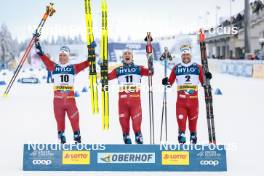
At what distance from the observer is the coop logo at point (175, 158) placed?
20.5 ft

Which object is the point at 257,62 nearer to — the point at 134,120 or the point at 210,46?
the point at 134,120

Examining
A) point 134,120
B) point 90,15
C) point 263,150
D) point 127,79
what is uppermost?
point 90,15

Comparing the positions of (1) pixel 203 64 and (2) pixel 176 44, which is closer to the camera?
(1) pixel 203 64

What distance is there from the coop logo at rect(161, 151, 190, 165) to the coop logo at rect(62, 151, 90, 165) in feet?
3.62

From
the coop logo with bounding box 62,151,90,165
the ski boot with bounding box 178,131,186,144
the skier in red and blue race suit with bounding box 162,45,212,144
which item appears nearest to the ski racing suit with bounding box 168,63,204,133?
the skier in red and blue race suit with bounding box 162,45,212,144

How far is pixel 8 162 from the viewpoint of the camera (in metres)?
6.99

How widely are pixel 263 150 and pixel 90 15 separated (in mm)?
3923

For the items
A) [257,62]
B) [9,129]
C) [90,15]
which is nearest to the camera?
[90,15]

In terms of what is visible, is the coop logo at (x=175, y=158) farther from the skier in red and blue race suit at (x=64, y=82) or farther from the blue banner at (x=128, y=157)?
the skier in red and blue race suit at (x=64, y=82)

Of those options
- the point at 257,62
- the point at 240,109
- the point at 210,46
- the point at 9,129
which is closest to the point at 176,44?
the point at 210,46

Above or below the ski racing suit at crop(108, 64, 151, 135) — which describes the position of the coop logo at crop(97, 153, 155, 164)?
below

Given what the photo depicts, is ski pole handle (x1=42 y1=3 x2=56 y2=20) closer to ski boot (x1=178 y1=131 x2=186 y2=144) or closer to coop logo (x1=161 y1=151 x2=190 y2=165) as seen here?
ski boot (x1=178 y1=131 x2=186 y2=144)

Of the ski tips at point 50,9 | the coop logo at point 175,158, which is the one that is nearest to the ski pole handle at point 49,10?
the ski tips at point 50,9

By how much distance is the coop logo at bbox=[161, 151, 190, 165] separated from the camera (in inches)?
246
